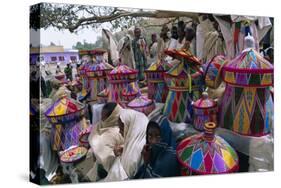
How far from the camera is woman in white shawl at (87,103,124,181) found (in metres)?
7.18

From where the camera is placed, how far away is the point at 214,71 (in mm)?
7781

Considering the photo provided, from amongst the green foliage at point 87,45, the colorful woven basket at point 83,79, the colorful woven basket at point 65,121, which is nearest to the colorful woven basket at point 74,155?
the colorful woven basket at point 65,121

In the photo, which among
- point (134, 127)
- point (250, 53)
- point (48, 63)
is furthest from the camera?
point (250, 53)

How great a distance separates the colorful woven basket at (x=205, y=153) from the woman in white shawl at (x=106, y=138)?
79 centimetres

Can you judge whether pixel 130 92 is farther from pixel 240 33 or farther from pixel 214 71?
pixel 240 33

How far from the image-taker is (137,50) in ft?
24.3

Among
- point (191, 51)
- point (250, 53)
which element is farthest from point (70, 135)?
point (250, 53)

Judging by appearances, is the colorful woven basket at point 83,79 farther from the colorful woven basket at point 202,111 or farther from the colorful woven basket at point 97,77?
the colorful woven basket at point 202,111

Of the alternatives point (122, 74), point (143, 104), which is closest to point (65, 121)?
point (122, 74)

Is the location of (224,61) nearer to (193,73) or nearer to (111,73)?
(193,73)

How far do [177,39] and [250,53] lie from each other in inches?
36.2

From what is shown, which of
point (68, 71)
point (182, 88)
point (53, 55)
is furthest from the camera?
point (182, 88)

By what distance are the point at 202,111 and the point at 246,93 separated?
0.55 metres

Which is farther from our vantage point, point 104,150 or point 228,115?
point 228,115
